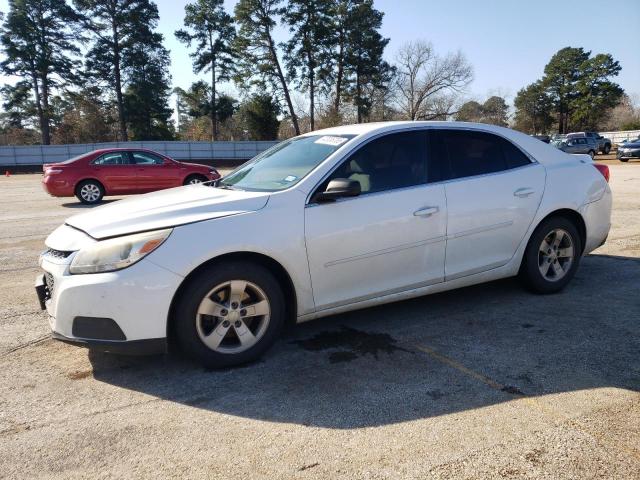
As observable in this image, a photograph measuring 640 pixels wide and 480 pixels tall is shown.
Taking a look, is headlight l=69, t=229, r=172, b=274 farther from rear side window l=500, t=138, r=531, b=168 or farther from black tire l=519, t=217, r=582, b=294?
black tire l=519, t=217, r=582, b=294

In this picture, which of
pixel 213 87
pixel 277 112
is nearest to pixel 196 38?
pixel 213 87

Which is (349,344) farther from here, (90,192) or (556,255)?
(90,192)

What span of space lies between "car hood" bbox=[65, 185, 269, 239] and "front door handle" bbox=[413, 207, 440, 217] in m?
1.18

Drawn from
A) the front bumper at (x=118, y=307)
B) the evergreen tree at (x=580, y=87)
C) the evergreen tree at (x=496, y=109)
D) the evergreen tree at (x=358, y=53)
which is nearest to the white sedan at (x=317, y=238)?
the front bumper at (x=118, y=307)

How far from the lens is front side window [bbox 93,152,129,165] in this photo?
535 inches

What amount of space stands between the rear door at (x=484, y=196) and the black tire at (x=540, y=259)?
20 cm

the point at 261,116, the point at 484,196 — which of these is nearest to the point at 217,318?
the point at 484,196

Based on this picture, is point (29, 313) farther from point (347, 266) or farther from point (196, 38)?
point (196, 38)

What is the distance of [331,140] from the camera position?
163 inches

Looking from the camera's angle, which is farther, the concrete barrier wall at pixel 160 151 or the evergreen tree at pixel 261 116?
the evergreen tree at pixel 261 116

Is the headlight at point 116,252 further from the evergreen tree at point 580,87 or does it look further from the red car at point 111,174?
the evergreen tree at point 580,87

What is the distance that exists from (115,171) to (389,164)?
455 inches

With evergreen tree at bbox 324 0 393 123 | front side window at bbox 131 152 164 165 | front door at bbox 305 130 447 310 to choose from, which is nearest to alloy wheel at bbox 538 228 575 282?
front door at bbox 305 130 447 310

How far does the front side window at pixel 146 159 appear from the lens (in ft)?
45.6
